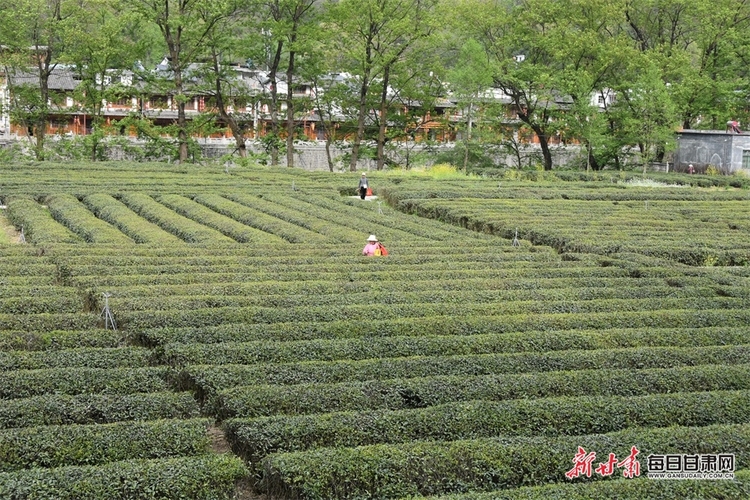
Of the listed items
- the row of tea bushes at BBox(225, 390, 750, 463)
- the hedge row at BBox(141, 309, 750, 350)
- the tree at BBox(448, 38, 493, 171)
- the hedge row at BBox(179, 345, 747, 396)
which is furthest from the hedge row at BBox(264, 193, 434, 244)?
the tree at BBox(448, 38, 493, 171)

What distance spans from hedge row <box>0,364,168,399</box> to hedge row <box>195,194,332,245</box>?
436 inches

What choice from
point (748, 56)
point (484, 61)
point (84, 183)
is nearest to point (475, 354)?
point (84, 183)

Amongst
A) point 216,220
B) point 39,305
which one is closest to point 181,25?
point 216,220

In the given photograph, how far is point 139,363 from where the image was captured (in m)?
12.0

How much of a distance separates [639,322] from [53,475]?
1005 centimetres

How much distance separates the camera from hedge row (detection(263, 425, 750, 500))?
8.82 metres

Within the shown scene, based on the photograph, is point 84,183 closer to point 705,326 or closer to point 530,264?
point 530,264

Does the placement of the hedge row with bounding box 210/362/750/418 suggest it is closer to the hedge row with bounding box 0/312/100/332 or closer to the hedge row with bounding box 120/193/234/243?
the hedge row with bounding box 0/312/100/332

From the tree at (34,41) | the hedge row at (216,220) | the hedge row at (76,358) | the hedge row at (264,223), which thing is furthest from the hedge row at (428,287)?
the tree at (34,41)

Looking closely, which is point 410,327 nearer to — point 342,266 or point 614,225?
point 342,266

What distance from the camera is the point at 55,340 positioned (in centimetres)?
1270

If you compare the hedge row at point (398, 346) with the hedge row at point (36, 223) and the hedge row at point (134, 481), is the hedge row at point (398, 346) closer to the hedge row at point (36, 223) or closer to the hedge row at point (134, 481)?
the hedge row at point (134, 481)

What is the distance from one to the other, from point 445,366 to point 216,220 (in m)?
14.5

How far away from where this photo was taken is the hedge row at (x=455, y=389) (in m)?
10.7
